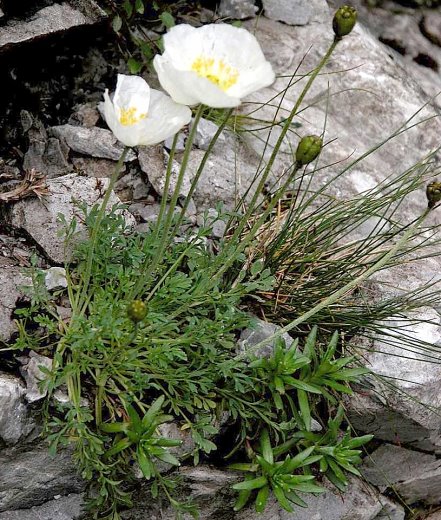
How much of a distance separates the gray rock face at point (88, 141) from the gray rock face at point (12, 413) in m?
1.19

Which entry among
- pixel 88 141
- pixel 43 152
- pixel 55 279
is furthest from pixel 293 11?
pixel 55 279

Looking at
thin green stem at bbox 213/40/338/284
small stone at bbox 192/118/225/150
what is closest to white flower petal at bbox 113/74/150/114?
thin green stem at bbox 213/40/338/284

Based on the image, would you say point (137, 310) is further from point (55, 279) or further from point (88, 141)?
point (88, 141)

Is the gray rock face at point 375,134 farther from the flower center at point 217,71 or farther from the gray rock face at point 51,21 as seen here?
the flower center at point 217,71

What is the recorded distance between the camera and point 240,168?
3584mm

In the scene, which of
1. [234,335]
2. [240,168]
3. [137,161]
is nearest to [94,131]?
[137,161]

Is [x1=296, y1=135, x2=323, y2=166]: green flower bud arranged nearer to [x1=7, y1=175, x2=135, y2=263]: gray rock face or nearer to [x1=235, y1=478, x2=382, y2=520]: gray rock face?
[x1=7, y1=175, x2=135, y2=263]: gray rock face

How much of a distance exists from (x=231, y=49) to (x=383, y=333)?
1.35 m

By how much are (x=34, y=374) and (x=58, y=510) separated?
52 cm

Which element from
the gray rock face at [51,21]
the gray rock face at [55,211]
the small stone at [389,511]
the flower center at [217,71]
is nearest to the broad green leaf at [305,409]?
the small stone at [389,511]

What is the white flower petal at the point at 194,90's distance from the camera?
1.83 metres

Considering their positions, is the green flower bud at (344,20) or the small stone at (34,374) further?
the small stone at (34,374)

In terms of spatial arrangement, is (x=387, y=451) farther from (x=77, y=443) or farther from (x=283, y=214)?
(x=77, y=443)

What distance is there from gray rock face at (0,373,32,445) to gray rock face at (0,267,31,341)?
0.18m
